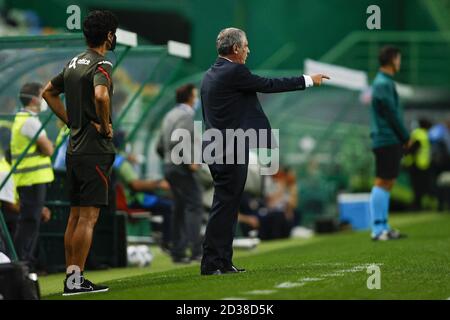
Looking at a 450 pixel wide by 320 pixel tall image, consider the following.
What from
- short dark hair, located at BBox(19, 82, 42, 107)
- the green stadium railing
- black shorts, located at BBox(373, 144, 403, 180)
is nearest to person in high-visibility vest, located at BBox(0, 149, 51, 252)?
short dark hair, located at BBox(19, 82, 42, 107)

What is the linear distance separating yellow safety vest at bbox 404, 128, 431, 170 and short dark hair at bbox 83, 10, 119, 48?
57.6ft

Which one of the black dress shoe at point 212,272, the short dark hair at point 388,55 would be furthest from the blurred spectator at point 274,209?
the black dress shoe at point 212,272

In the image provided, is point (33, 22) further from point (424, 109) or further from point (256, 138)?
point (256, 138)

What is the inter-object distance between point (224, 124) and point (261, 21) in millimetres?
20798

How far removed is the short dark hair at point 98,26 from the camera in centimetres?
1010

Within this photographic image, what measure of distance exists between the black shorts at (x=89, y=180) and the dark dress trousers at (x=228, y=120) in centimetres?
113

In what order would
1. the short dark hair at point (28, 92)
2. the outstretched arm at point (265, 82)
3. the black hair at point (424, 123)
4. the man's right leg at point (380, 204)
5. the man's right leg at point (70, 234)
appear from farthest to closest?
the black hair at point (424, 123) < the man's right leg at point (380, 204) < the short dark hair at point (28, 92) < the outstretched arm at point (265, 82) < the man's right leg at point (70, 234)

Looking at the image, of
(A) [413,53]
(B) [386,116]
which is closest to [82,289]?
(B) [386,116]

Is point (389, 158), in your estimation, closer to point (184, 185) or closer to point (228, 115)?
point (184, 185)

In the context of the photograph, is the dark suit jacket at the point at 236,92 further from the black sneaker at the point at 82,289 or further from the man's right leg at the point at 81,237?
the black sneaker at the point at 82,289

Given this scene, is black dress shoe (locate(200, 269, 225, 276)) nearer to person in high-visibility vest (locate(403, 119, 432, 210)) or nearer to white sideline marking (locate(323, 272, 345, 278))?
white sideline marking (locate(323, 272, 345, 278))

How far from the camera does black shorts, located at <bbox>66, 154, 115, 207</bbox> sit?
1004 cm

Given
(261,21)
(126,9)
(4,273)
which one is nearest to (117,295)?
(4,273)
